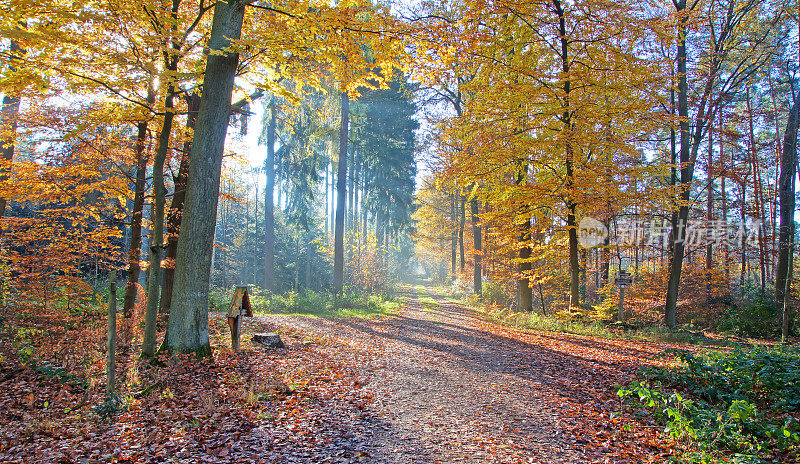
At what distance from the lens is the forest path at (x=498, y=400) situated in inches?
146

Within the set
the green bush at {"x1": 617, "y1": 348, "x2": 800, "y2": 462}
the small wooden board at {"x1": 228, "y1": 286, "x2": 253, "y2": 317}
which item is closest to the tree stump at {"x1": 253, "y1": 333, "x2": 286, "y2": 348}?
the small wooden board at {"x1": 228, "y1": 286, "x2": 253, "y2": 317}

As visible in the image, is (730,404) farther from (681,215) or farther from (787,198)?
Answer: (787,198)

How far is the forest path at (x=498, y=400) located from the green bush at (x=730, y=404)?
357 millimetres

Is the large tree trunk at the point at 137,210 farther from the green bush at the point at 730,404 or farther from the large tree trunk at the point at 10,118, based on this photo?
the green bush at the point at 730,404

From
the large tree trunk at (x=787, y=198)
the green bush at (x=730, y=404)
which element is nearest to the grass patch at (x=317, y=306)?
the green bush at (x=730, y=404)

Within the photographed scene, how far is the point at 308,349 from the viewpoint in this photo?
25.5 feet

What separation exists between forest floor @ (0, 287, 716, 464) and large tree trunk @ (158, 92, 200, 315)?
97.3 inches

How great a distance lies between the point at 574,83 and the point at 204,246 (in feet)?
29.6

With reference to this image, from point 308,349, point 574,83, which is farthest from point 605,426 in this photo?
point 574,83

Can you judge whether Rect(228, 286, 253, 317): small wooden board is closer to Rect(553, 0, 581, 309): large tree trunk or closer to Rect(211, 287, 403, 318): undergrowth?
Rect(211, 287, 403, 318): undergrowth

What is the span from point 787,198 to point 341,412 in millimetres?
15595

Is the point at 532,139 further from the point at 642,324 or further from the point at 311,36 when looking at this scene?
the point at 642,324

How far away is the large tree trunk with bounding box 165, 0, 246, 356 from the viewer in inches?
235

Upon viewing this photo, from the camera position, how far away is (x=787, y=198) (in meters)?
12.2
